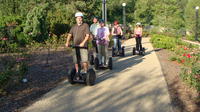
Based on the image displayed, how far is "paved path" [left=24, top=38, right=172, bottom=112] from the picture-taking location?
493 centimetres

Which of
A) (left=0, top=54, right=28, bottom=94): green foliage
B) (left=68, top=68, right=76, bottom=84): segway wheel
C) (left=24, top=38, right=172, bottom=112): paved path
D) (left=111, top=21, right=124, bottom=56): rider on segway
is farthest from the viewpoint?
(left=111, top=21, right=124, bottom=56): rider on segway

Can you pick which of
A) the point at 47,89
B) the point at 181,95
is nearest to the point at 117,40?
the point at 47,89

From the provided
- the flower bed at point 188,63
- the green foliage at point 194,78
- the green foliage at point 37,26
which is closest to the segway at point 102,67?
the flower bed at point 188,63

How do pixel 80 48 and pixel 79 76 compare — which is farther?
pixel 79 76

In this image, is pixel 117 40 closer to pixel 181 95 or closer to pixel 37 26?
pixel 37 26

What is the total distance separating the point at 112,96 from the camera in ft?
18.7

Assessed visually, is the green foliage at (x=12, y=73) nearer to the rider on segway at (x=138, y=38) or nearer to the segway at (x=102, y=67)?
the segway at (x=102, y=67)

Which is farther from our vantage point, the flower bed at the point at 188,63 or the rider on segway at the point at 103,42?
the rider on segway at the point at 103,42

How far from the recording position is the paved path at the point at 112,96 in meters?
4.93

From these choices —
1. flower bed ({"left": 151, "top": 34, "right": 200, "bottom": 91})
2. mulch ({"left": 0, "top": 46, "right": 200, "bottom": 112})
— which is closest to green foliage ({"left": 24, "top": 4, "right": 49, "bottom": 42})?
mulch ({"left": 0, "top": 46, "right": 200, "bottom": 112})

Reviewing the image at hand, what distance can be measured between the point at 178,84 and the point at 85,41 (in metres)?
2.67

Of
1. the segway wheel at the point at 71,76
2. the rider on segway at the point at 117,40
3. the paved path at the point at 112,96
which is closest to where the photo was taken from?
the paved path at the point at 112,96

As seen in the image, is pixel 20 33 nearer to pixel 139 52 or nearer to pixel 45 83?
pixel 139 52

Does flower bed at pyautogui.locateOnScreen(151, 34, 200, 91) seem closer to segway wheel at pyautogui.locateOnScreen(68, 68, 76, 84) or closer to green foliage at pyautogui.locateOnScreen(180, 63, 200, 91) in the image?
green foliage at pyautogui.locateOnScreen(180, 63, 200, 91)
